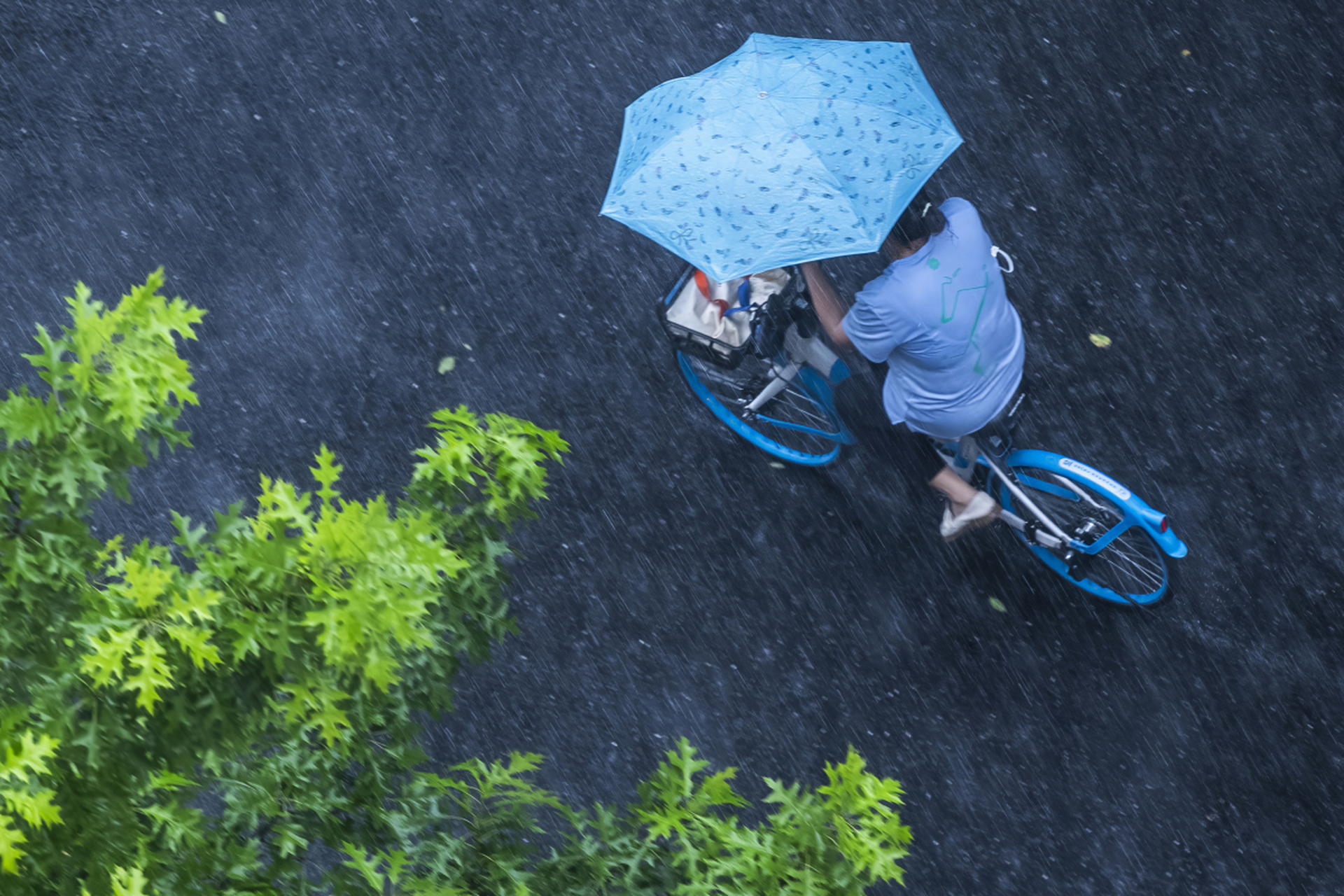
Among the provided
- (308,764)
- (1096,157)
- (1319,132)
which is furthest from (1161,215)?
(308,764)

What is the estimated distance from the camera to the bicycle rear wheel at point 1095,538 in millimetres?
4848

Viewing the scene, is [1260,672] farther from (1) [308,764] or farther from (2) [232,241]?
(2) [232,241]

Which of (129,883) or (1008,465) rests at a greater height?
(129,883)

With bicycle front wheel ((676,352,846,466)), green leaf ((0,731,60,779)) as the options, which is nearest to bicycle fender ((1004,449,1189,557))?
bicycle front wheel ((676,352,846,466))

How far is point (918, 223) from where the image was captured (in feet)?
13.5

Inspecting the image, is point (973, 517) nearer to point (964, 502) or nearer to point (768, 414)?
point (964, 502)

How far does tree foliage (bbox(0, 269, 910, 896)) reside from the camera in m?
2.72

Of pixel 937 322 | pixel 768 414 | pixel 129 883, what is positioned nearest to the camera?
pixel 129 883

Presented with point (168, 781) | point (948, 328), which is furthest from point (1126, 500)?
point (168, 781)

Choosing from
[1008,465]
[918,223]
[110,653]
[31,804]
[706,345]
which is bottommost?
[1008,465]

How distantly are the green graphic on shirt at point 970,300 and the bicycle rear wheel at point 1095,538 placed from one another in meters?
0.94

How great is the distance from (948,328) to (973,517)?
3.94 ft

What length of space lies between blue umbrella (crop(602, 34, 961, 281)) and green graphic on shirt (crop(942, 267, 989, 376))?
1.12 feet

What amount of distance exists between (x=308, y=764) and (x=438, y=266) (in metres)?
3.49
